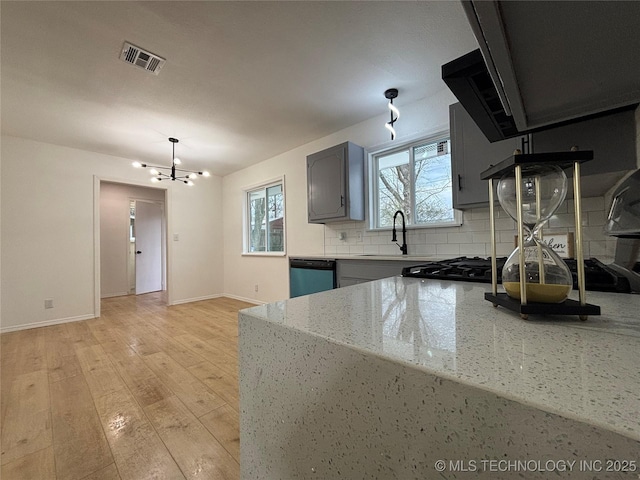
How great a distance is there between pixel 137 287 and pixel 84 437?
18.0ft

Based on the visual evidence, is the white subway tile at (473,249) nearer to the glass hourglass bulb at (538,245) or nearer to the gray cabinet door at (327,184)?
the gray cabinet door at (327,184)

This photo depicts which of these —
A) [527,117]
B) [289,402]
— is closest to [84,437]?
[289,402]

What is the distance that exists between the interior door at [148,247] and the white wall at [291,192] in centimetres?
226

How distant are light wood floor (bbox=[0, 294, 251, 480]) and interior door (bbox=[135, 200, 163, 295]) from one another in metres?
3.03

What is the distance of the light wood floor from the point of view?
128 centimetres

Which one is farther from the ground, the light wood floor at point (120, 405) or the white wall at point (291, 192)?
the white wall at point (291, 192)

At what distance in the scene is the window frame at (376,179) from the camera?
8.61 ft

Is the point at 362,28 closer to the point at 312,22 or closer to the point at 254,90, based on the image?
the point at 312,22

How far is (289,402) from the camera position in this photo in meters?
0.53

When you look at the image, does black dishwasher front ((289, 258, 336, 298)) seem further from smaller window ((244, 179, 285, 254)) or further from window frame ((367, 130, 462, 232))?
smaller window ((244, 179, 285, 254))

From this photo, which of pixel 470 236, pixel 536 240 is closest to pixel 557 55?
pixel 536 240

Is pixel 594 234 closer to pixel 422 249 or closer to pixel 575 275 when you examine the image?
pixel 422 249

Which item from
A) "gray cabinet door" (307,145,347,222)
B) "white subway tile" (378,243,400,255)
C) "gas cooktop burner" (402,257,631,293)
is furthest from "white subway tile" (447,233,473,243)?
"gas cooktop burner" (402,257,631,293)

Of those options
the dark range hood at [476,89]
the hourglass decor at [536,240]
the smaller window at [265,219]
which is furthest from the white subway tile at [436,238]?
the smaller window at [265,219]
